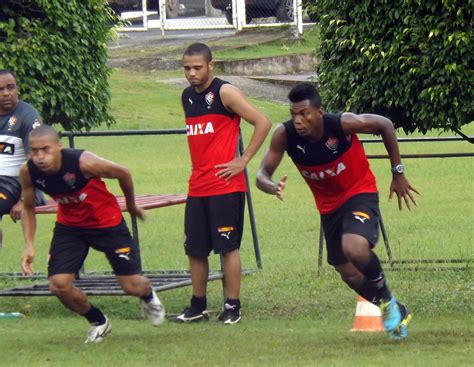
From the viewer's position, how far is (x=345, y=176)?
8.48 meters

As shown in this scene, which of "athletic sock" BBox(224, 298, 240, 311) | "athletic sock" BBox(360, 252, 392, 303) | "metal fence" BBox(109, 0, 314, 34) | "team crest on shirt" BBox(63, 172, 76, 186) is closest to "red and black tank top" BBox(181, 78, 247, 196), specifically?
"athletic sock" BBox(224, 298, 240, 311)

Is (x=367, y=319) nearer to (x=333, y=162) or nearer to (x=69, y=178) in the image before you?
(x=333, y=162)

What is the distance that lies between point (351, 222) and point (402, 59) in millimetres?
1658

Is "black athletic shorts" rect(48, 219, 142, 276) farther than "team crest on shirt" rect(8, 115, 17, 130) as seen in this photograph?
No

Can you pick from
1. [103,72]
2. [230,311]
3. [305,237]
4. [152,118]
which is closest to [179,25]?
[152,118]

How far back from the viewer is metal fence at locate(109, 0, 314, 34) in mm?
36500

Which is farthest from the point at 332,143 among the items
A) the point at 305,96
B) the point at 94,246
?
the point at 94,246

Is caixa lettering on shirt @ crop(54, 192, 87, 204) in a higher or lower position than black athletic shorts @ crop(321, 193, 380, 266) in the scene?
higher

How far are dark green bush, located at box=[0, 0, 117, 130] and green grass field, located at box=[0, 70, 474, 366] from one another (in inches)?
70.8

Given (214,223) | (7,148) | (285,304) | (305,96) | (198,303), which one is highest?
(305,96)

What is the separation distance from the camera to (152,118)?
27969 millimetres

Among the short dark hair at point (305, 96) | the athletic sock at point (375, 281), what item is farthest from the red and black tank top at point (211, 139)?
the athletic sock at point (375, 281)

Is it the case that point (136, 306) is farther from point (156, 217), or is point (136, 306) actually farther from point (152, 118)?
point (152, 118)

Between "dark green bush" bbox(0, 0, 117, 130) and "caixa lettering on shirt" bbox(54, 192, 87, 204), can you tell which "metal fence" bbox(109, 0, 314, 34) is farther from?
"caixa lettering on shirt" bbox(54, 192, 87, 204)
